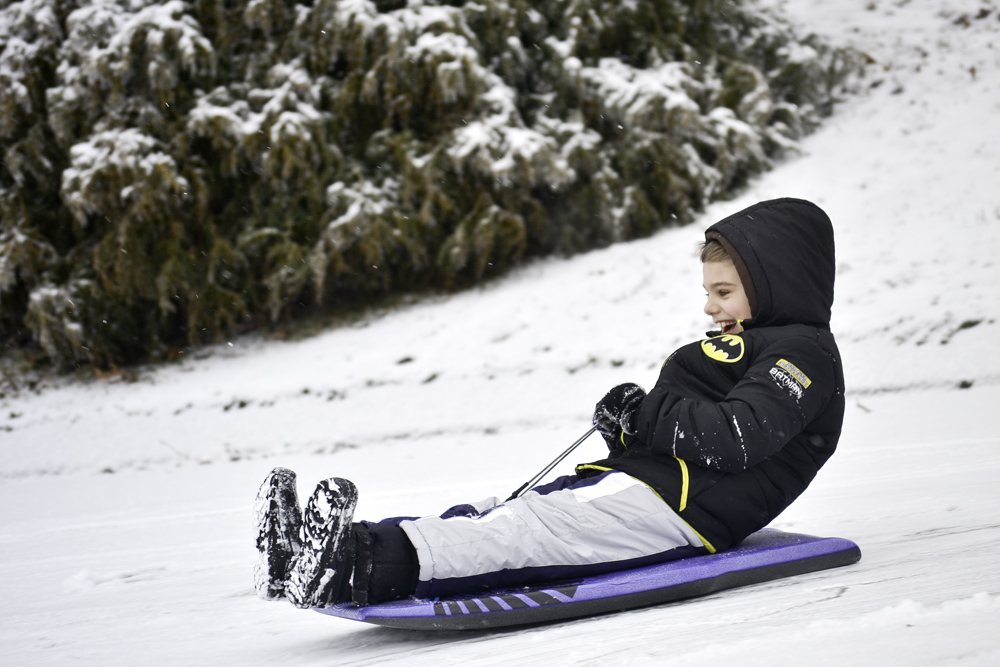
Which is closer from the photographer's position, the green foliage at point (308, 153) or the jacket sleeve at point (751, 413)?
the jacket sleeve at point (751, 413)

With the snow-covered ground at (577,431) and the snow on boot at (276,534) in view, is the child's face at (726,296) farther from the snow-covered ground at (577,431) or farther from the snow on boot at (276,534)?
the snow on boot at (276,534)

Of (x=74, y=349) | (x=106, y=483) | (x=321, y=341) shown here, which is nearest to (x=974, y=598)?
(x=106, y=483)

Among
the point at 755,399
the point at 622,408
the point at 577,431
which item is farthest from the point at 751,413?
the point at 577,431

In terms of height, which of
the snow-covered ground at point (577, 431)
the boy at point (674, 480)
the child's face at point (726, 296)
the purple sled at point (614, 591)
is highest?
the child's face at point (726, 296)

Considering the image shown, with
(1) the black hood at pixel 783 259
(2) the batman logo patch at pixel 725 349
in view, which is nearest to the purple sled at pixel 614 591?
(2) the batman logo patch at pixel 725 349

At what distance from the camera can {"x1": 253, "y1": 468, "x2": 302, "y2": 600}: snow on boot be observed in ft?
5.94

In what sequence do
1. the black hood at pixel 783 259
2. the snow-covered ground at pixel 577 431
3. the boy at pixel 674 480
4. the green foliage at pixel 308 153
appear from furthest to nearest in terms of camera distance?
the green foliage at pixel 308 153 → the black hood at pixel 783 259 → the boy at pixel 674 480 → the snow-covered ground at pixel 577 431

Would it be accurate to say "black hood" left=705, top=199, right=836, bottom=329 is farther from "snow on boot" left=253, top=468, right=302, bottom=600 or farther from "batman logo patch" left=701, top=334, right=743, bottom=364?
"snow on boot" left=253, top=468, right=302, bottom=600

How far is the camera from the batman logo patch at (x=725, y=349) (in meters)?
2.13

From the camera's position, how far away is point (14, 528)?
167 inches

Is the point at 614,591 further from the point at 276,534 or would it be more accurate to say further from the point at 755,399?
the point at 276,534

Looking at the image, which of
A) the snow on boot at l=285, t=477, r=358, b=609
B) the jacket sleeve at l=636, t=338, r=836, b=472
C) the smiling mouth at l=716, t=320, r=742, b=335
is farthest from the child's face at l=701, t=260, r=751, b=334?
the snow on boot at l=285, t=477, r=358, b=609

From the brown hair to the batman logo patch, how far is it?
236mm

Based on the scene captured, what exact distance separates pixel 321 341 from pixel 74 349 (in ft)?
7.52
